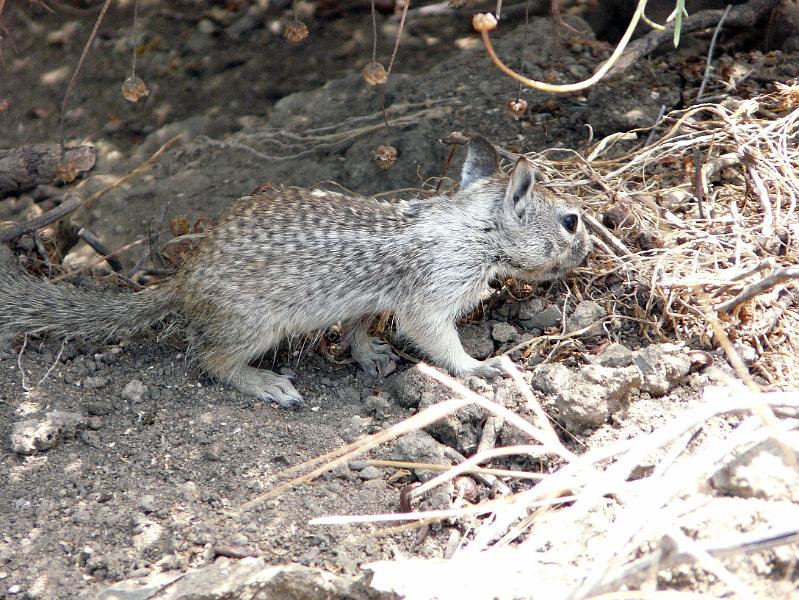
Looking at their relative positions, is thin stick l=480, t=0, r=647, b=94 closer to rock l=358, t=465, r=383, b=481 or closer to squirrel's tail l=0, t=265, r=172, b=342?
rock l=358, t=465, r=383, b=481

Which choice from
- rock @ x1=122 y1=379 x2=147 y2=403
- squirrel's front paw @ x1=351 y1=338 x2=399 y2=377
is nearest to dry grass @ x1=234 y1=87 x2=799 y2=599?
squirrel's front paw @ x1=351 y1=338 x2=399 y2=377

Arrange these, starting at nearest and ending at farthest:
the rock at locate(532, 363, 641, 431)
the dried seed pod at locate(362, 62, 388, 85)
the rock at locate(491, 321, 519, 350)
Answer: the rock at locate(532, 363, 641, 431) → the rock at locate(491, 321, 519, 350) → the dried seed pod at locate(362, 62, 388, 85)

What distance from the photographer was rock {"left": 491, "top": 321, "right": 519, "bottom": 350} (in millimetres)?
4812

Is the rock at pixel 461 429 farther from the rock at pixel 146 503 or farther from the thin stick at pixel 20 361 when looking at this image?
the thin stick at pixel 20 361

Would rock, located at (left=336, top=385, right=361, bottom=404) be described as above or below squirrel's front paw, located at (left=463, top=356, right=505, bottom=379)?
below

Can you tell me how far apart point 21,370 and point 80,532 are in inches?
52.9

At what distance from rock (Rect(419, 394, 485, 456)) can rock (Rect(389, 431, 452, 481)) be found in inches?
3.8

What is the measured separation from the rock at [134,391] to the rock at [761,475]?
9.35ft

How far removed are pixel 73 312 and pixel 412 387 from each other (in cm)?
189

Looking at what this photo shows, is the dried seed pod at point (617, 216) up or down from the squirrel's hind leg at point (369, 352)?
up

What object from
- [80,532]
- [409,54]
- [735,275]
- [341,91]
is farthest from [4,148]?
[735,275]

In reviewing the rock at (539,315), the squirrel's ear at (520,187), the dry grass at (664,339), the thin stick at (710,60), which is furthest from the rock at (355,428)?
the thin stick at (710,60)

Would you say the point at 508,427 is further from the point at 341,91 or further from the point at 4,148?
the point at 4,148

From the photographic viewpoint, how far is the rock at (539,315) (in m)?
4.77
